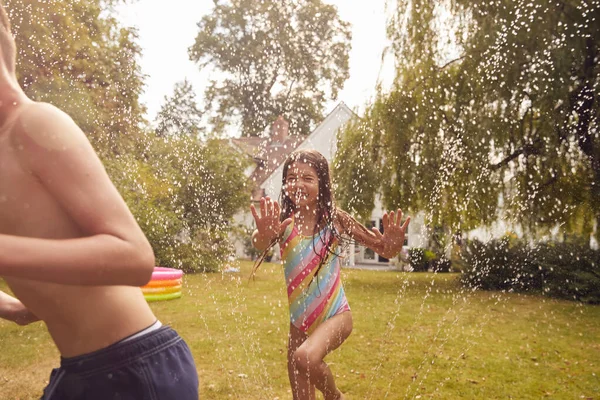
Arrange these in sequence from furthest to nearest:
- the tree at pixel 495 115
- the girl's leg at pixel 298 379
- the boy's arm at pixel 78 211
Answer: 1. the tree at pixel 495 115
2. the girl's leg at pixel 298 379
3. the boy's arm at pixel 78 211

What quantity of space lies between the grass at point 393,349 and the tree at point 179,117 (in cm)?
1001

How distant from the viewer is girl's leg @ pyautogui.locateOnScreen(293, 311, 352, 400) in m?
2.32

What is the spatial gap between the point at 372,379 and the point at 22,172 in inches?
203

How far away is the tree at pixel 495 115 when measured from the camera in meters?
10.8

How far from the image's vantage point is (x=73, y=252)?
87cm

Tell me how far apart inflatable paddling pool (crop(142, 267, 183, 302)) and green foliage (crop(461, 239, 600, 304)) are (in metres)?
10.4

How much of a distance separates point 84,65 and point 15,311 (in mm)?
13310

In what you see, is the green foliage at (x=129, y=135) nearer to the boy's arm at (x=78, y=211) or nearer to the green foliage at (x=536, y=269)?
the boy's arm at (x=78, y=211)

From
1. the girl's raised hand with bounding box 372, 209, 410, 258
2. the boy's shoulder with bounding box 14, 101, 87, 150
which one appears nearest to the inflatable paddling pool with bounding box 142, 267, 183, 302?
the girl's raised hand with bounding box 372, 209, 410, 258

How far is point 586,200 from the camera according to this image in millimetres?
11734

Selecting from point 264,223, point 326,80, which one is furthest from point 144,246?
point 326,80

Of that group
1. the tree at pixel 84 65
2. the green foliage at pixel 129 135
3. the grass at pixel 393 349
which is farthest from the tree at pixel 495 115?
the tree at pixel 84 65

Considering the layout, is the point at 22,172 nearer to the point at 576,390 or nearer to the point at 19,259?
the point at 19,259

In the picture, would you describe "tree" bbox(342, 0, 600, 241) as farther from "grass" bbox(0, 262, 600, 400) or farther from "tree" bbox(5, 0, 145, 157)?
"tree" bbox(5, 0, 145, 157)
